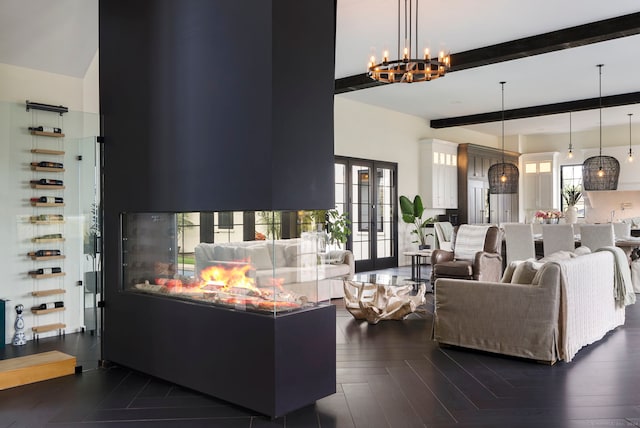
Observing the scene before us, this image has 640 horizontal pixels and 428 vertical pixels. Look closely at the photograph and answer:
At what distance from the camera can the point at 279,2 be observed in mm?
2916

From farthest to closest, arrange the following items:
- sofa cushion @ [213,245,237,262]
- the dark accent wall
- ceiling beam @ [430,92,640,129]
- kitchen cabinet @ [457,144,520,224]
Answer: kitchen cabinet @ [457,144,520,224] < ceiling beam @ [430,92,640,129] < sofa cushion @ [213,245,237,262] < the dark accent wall

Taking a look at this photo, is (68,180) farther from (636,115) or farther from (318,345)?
(636,115)

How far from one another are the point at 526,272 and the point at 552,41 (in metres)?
3.28

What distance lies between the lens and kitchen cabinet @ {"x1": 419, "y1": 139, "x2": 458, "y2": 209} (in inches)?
454

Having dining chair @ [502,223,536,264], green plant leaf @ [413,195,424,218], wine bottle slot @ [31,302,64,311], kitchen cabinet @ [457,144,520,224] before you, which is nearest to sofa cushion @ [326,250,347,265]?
dining chair @ [502,223,536,264]

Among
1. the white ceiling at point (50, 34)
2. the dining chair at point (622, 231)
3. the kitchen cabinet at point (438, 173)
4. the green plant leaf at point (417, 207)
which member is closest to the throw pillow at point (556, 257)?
the dining chair at point (622, 231)

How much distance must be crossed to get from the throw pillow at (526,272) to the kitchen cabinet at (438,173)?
727 cm

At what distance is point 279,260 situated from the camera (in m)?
2.96

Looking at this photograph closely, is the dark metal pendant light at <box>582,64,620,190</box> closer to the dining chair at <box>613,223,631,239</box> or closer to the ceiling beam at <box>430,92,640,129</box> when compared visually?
the dining chair at <box>613,223,631,239</box>

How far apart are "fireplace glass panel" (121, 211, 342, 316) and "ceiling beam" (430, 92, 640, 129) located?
27.7ft

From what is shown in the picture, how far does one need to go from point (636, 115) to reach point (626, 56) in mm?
5289

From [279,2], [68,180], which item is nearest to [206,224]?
[279,2]

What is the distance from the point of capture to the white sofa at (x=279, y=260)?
2.96m

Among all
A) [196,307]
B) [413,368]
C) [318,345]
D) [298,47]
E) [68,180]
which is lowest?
[413,368]
